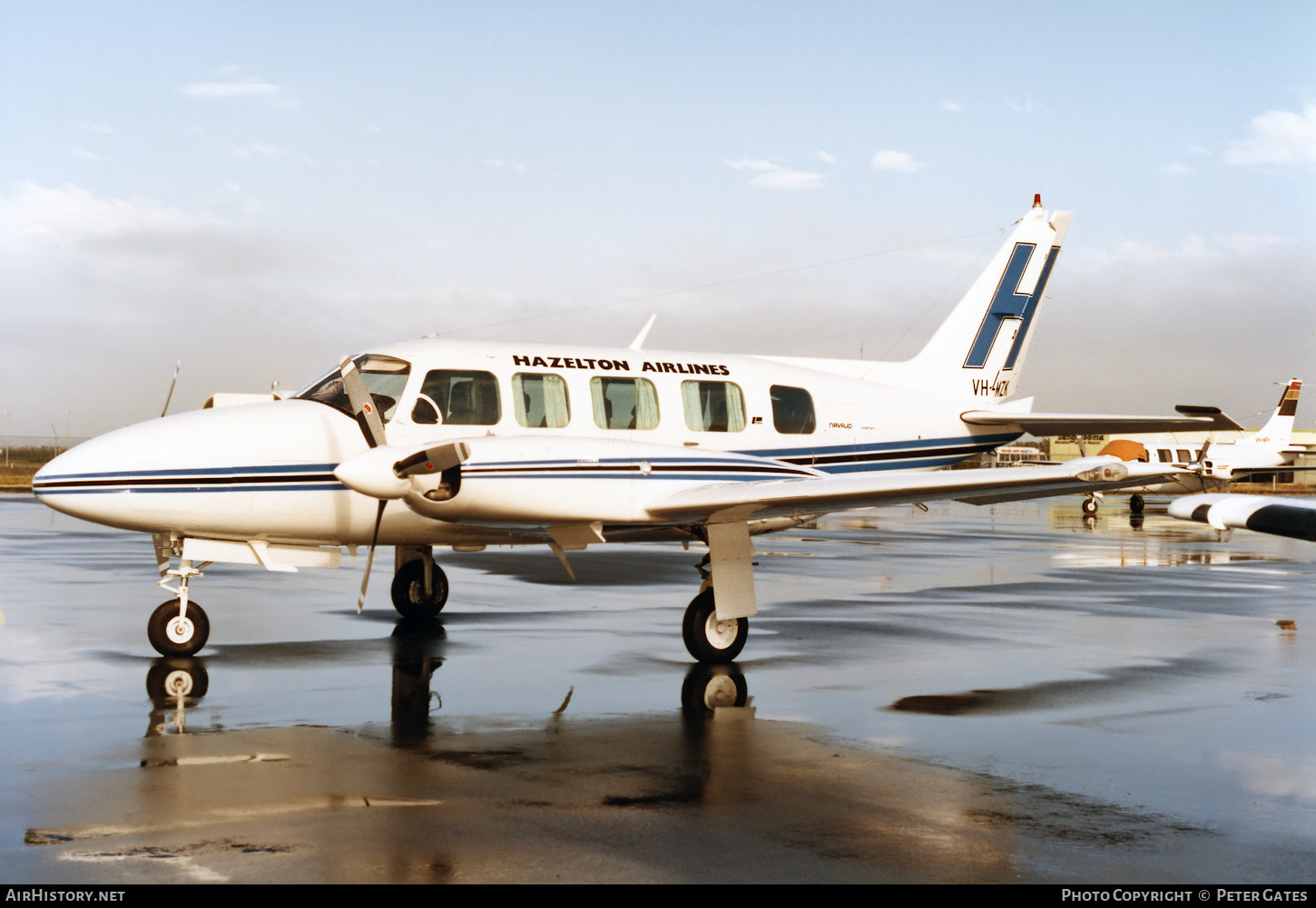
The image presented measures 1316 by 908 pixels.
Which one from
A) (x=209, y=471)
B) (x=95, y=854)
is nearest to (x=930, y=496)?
(x=209, y=471)

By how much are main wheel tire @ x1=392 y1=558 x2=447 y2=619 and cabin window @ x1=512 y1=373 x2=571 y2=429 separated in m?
2.70

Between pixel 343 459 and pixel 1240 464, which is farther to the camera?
pixel 1240 464

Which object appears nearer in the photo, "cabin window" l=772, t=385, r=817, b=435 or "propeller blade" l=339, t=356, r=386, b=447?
"propeller blade" l=339, t=356, r=386, b=447

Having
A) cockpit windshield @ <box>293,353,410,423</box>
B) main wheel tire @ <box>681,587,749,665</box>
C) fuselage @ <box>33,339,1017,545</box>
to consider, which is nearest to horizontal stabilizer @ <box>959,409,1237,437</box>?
fuselage @ <box>33,339,1017,545</box>

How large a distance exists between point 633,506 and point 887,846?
5.05 metres

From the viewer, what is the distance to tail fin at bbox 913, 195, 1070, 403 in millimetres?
15156

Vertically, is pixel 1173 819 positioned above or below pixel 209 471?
below

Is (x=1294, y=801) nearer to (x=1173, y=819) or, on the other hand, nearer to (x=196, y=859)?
(x=1173, y=819)

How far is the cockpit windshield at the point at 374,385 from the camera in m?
11.0

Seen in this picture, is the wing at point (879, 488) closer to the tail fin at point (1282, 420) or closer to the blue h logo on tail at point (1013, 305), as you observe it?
the blue h logo on tail at point (1013, 305)

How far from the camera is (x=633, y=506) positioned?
10281 mm

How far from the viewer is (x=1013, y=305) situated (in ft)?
51.4

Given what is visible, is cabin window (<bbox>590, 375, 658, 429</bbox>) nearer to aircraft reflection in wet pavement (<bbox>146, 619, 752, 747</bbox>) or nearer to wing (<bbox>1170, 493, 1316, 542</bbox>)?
aircraft reflection in wet pavement (<bbox>146, 619, 752, 747</bbox>)

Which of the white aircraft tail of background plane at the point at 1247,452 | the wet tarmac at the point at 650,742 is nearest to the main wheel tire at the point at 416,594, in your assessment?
the wet tarmac at the point at 650,742
